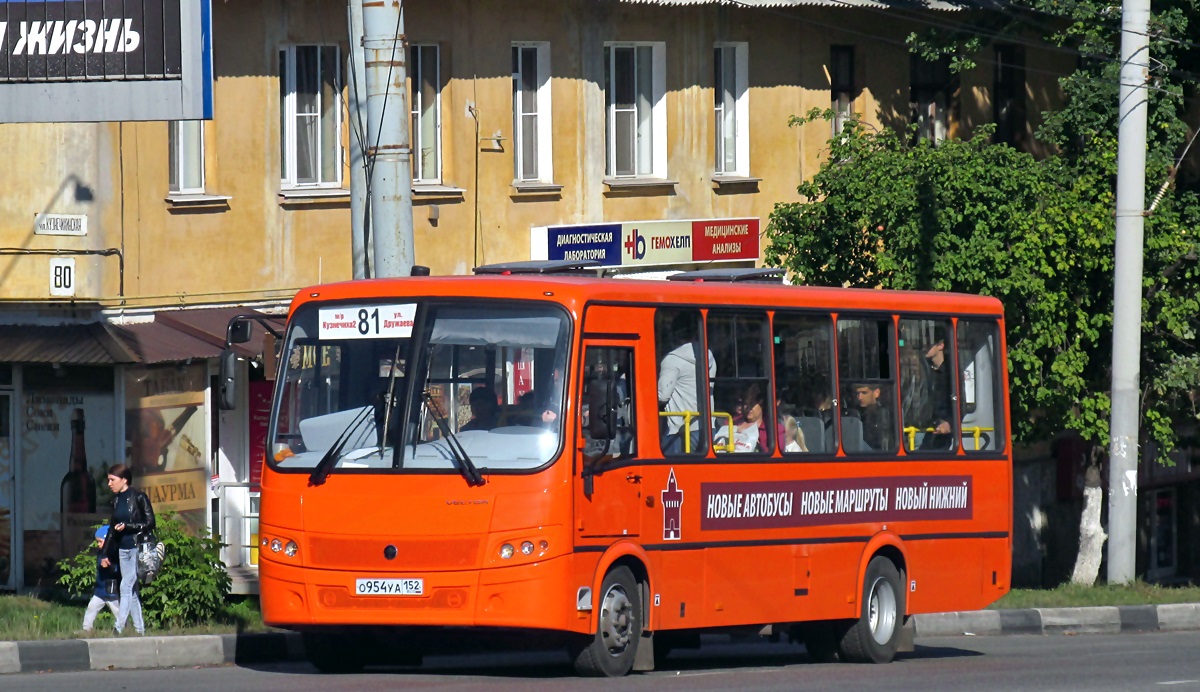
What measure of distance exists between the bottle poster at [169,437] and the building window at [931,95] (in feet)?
39.9

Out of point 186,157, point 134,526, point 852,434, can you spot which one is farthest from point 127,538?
point 186,157

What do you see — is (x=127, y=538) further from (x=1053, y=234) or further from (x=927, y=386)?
(x=1053, y=234)

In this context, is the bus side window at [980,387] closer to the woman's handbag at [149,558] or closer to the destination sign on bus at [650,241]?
the woman's handbag at [149,558]

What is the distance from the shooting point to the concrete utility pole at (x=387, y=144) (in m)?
14.9

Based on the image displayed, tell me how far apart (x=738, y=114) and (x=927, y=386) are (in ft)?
38.9

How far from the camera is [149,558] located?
1518cm

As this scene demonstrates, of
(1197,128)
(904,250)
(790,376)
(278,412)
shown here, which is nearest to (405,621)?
(278,412)

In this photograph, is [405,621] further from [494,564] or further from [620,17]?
[620,17]

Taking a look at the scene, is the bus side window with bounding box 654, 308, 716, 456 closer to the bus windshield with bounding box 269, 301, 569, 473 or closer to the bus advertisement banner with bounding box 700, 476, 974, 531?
the bus advertisement banner with bounding box 700, 476, 974, 531

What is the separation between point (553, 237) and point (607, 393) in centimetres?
1286

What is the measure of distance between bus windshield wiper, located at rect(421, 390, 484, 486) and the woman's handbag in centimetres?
385

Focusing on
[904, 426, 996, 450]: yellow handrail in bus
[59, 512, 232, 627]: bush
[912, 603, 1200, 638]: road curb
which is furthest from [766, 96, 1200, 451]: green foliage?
[59, 512, 232, 627]: bush

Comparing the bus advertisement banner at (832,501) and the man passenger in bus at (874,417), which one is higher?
the man passenger in bus at (874,417)

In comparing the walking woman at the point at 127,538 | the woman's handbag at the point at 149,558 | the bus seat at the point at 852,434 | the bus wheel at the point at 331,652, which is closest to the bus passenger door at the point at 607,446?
the bus wheel at the point at 331,652
